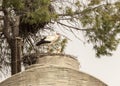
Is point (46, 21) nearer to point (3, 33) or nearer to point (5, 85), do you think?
point (3, 33)

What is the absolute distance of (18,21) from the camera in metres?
7.61

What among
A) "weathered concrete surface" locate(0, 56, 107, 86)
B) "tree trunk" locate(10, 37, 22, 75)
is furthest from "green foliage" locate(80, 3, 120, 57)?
"weathered concrete surface" locate(0, 56, 107, 86)

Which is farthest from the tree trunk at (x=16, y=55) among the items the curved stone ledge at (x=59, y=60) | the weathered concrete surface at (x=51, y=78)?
the weathered concrete surface at (x=51, y=78)

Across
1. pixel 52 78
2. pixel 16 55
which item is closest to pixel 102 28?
pixel 16 55

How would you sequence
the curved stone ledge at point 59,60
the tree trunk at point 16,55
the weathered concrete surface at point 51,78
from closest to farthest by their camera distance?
the weathered concrete surface at point 51,78 < the curved stone ledge at point 59,60 < the tree trunk at point 16,55

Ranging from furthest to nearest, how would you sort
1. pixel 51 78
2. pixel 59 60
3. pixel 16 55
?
1. pixel 16 55
2. pixel 59 60
3. pixel 51 78

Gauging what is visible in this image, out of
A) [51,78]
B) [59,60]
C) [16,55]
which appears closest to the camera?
[51,78]

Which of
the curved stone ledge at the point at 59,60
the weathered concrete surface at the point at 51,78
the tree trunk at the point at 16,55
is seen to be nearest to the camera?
the weathered concrete surface at the point at 51,78

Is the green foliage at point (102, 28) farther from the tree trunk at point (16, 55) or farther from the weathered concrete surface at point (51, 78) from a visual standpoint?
the weathered concrete surface at point (51, 78)

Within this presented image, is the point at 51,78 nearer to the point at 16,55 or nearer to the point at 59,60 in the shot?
the point at 59,60

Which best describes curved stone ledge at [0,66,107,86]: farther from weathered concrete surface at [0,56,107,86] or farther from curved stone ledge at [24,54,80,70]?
curved stone ledge at [24,54,80,70]

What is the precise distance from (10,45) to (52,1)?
39.0 inches

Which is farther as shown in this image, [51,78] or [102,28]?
[102,28]

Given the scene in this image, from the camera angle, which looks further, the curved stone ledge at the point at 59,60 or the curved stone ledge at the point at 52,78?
the curved stone ledge at the point at 59,60
